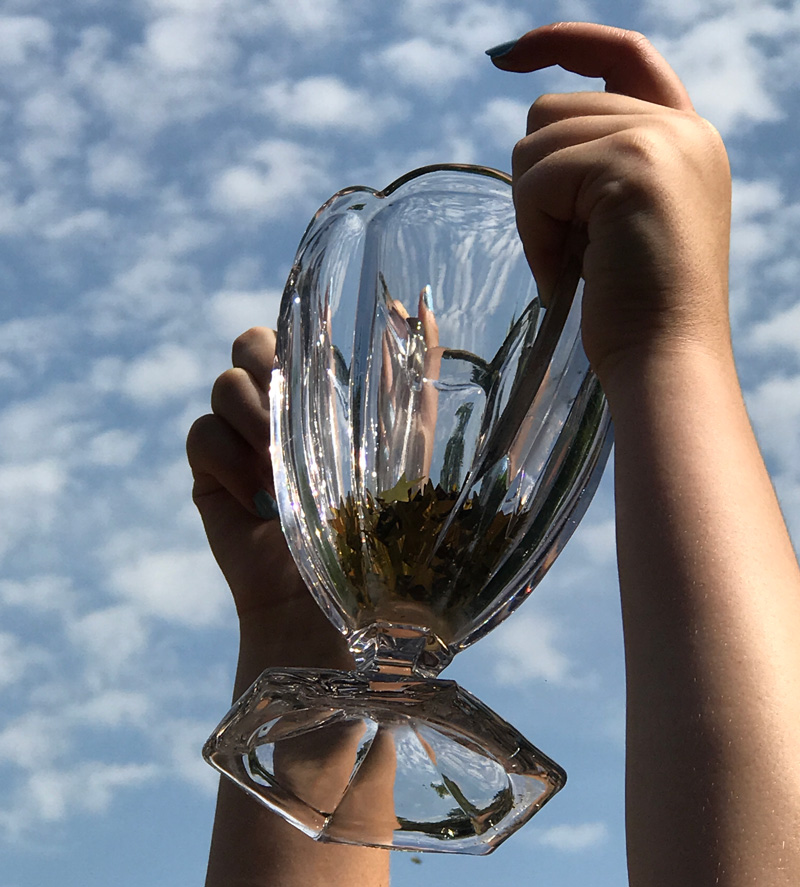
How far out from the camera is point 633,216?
626 mm

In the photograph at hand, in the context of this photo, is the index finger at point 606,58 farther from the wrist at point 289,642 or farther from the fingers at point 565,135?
the wrist at point 289,642

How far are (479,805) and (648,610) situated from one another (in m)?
0.15

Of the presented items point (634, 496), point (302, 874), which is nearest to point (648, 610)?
point (634, 496)

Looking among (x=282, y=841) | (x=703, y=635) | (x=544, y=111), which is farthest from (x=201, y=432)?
(x=703, y=635)

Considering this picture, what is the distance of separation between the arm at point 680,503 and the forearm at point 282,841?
1.58ft

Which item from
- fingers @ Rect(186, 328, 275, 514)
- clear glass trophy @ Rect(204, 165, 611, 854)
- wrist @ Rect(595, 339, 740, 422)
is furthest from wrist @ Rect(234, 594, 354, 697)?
wrist @ Rect(595, 339, 740, 422)

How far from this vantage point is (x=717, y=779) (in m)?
0.53

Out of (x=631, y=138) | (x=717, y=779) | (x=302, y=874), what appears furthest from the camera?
(x=302, y=874)

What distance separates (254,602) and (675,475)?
60 centimetres

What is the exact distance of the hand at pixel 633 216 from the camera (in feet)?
2.06

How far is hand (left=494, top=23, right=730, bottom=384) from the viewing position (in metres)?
0.63

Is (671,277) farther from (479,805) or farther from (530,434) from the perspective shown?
(479,805)

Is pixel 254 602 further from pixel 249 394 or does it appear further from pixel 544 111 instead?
pixel 544 111

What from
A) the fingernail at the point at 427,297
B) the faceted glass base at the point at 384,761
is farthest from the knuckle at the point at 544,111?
the faceted glass base at the point at 384,761
